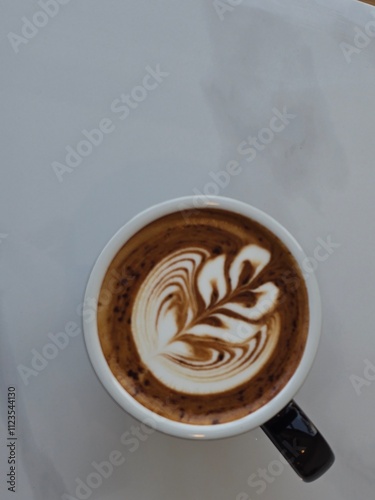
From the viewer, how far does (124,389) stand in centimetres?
90

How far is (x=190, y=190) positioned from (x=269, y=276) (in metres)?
0.17

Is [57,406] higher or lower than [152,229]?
lower

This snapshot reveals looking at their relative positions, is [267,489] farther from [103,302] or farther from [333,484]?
[103,302]

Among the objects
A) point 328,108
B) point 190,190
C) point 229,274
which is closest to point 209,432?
point 229,274

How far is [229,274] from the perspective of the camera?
906mm
